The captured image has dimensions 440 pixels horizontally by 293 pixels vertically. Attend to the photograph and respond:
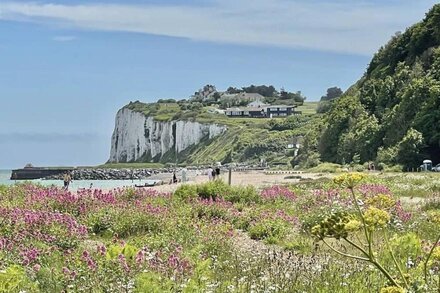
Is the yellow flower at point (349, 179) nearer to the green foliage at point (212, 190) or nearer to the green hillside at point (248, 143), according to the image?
the green foliage at point (212, 190)

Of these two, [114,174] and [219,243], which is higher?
[219,243]

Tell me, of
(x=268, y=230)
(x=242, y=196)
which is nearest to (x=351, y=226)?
(x=268, y=230)

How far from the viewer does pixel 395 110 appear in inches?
2881

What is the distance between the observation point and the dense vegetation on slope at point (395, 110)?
65.8 metres

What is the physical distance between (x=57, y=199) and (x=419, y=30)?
67.7m

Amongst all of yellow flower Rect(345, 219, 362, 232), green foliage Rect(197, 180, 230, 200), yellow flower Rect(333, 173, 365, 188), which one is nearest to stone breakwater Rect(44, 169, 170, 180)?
green foliage Rect(197, 180, 230, 200)

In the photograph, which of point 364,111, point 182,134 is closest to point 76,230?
point 364,111

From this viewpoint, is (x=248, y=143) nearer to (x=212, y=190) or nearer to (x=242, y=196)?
(x=212, y=190)

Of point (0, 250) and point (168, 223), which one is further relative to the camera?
point (168, 223)

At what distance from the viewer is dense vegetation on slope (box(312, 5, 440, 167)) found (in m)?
65.8

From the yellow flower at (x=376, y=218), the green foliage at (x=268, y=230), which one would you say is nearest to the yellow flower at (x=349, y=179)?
the yellow flower at (x=376, y=218)

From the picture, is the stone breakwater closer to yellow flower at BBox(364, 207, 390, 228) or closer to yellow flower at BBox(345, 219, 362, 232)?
yellow flower at BBox(364, 207, 390, 228)

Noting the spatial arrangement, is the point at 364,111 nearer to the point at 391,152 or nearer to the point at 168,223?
the point at 391,152

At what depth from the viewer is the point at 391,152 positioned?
66562 millimetres
